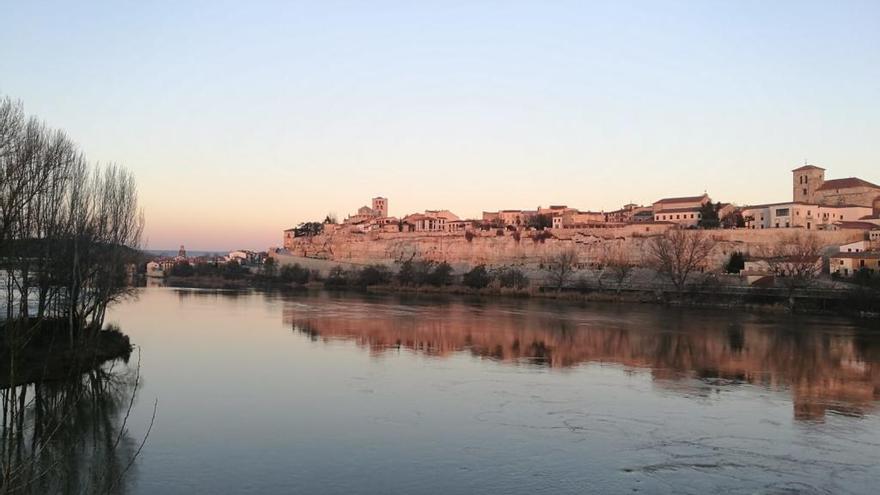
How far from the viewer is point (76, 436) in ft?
22.0

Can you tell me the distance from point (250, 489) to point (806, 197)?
4019 cm

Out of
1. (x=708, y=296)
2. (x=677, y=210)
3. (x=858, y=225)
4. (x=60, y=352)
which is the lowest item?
(x=60, y=352)

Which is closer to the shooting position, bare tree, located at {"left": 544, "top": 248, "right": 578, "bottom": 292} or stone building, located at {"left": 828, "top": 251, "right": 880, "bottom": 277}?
stone building, located at {"left": 828, "top": 251, "right": 880, "bottom": 277}

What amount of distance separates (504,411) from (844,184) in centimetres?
3620

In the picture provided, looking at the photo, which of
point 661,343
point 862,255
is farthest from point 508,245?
point 661,343

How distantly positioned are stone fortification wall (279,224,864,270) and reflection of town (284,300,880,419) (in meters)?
12.9

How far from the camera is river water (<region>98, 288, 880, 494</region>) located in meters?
5.83

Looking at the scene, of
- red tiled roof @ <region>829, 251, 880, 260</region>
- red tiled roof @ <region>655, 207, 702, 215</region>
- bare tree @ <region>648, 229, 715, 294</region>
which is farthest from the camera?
red tiled roof @ <region>655, 207, 702, 215</region>

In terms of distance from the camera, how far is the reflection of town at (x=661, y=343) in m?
10.4

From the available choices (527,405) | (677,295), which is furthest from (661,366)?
(677,295)

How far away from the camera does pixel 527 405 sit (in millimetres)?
8500

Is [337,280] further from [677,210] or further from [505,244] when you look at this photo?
[677,210]

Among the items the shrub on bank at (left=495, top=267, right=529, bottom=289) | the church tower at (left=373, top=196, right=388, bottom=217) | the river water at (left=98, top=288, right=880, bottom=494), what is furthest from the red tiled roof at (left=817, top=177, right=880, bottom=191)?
the church tower at (left=373, top=196, right=388, bottom=217)

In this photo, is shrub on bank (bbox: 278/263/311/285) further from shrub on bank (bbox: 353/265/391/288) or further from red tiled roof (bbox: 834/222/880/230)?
red tiled roof (bbox: 834/222/880/230)
